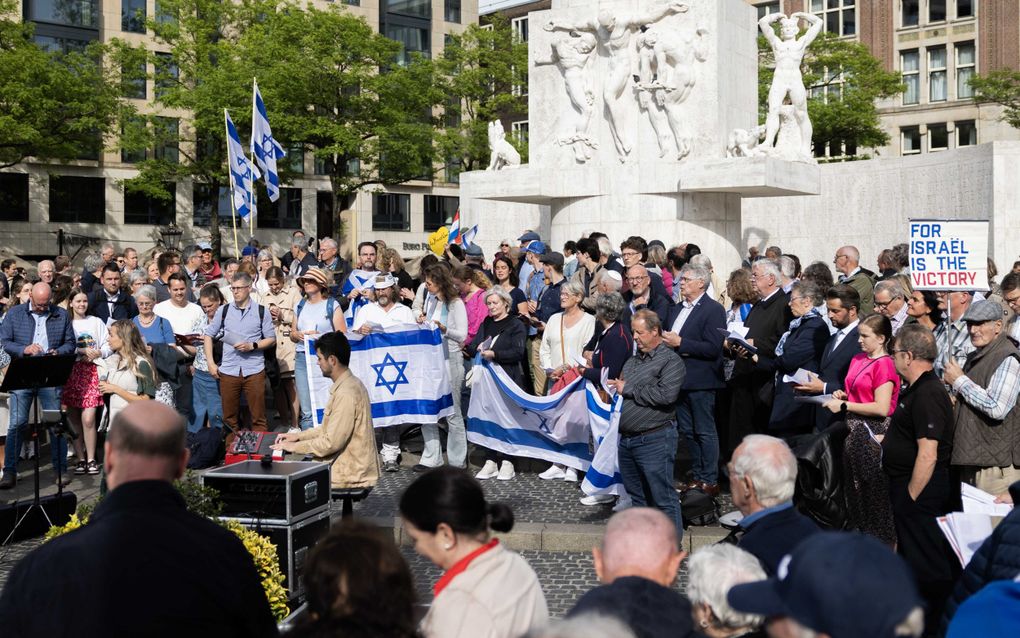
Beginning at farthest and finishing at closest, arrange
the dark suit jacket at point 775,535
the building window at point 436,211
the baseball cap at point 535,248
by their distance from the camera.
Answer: the building window at point 436,211, the baseball cap at point 535,248, the dark suit jacket at point 775,535

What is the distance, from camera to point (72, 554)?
145 inches

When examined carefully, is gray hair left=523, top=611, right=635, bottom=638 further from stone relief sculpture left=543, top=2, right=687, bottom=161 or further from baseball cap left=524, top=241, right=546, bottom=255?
stone relief sculpture left=543, top=2, right=687, bottom=161

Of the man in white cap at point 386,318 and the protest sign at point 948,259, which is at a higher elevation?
the protest sign at point 948,259

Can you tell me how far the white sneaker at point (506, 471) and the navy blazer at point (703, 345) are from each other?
8.17 ft

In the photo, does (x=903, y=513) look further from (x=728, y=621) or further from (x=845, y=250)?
(x=845, y=250)

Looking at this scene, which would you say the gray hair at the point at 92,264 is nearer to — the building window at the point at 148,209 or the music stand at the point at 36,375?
the music stand at the point at 36,375

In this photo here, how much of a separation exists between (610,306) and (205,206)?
5049 cm

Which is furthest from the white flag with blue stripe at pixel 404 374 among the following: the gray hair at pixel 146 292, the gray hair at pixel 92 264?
the gray hair at pixel 92 264

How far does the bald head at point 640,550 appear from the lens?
13.7ft

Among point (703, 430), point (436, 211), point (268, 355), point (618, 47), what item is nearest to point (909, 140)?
point (436, 211)

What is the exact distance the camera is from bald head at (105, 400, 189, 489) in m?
3.90

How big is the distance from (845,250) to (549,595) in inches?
264

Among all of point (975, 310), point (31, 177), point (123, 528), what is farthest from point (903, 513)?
point (31, 177)

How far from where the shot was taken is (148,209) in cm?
5747
